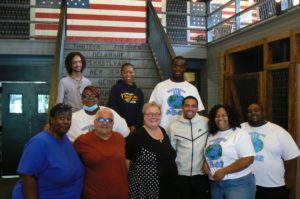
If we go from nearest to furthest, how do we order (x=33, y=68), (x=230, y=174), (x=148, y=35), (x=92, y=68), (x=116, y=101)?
(x=230, y=174) → (x=116, y=101) → (x=92, y=68) → (x=148, y=35) → (x=33, y=68)

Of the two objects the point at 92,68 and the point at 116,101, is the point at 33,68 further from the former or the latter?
the point at 116,101

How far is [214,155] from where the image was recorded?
2.99 meters

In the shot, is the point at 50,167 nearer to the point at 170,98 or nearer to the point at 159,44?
the point at 170,98

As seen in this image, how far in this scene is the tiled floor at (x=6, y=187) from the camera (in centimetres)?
708

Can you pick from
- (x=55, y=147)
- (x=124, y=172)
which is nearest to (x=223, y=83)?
(x=124, y=172)

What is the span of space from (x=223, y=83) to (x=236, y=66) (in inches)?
17.2

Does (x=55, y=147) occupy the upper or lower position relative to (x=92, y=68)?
lower

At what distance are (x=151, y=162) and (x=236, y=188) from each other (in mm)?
765

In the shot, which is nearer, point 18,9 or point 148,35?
point 148,35

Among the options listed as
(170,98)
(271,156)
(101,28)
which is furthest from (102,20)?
(271,156)

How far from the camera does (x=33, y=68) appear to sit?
894 cm

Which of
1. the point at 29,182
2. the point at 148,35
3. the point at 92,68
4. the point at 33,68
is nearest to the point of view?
the point at 29,182

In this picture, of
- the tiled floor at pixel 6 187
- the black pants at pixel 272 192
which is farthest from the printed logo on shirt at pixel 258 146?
the tiled floor at pixel 6 187

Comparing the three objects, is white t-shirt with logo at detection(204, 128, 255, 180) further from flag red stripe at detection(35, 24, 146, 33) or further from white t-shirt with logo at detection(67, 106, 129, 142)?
flag red stripe at detection(35, 24, 146, 33)
